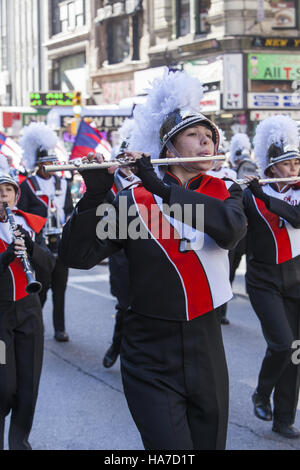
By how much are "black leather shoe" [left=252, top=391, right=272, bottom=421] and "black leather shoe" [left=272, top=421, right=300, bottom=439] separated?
0.56 feet

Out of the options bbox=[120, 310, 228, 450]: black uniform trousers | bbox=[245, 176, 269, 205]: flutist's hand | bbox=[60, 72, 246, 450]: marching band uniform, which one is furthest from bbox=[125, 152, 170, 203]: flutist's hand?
bbox=[245, 176, 269, 205]: flutist's hand

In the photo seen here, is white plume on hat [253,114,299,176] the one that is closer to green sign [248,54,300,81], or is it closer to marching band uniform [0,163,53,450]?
marching band uniform [0,163,53,450]

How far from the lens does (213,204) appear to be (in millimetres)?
3250

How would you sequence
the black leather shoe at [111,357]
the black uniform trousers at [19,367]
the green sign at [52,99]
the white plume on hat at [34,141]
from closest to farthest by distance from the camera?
1. the black uniform trousers at [19,367]
2. the black leather shoe at [111,357]
3. the white plume on hat at [34,141]
4. the green sign at [52,99]

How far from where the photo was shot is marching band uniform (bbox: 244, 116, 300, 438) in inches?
208

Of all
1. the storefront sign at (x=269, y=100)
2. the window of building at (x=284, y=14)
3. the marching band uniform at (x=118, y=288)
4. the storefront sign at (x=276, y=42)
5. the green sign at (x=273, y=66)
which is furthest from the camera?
the window of building at (x=284, y=14)

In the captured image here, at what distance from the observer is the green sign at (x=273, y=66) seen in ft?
79.2

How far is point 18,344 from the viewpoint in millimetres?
4688

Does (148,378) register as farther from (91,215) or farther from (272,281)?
(272,281)

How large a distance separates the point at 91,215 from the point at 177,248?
15.3 inches

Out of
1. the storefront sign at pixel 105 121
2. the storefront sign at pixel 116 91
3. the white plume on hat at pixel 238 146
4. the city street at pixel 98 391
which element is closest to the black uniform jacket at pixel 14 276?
the city street at pixel 98 391

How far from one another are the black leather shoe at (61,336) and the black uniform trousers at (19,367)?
3585 mm

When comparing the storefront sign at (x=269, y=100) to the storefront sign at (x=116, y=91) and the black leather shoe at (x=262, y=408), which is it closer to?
the storefront sign at (x=116, y=91)

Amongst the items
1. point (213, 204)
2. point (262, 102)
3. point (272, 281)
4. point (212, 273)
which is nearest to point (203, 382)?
point (212, 273)
